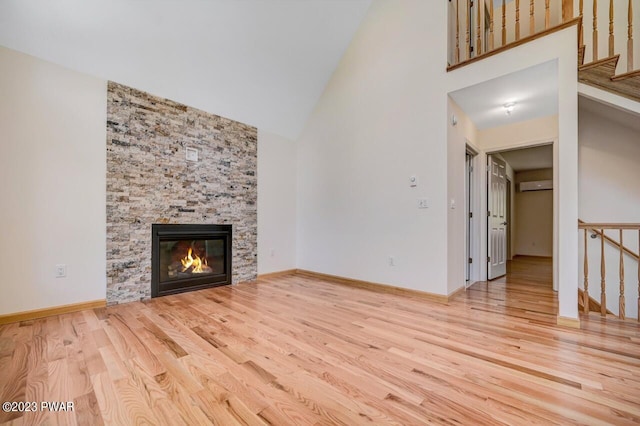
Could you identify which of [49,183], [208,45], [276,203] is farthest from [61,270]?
[208,45]

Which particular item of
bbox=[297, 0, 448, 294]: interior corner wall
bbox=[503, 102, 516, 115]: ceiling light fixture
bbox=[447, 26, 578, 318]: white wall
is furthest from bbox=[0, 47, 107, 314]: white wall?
bbox=[503, 102, 516, 115]: ceiling light fixture

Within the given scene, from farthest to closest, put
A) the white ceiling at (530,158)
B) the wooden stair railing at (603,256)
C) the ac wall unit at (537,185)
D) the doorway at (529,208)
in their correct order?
the ac wall unit at (537,185), the doorway at (529,208), the white ceiling at (530,158), the wooden stair railing at (603,256)

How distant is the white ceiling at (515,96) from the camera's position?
274 cm

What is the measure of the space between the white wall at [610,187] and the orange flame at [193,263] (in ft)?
16.1

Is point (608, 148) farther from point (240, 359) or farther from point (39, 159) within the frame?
point (39, 159)

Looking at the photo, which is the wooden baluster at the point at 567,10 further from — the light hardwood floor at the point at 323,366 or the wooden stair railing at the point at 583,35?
the light hardwood floor at the point at 323,366

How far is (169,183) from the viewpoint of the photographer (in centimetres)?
341

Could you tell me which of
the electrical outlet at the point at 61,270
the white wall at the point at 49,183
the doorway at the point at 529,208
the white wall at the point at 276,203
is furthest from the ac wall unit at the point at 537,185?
the electrical outlet at the point at 61,270

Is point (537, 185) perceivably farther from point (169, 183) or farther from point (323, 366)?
point (169, 183)

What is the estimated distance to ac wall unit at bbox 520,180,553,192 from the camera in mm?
7362

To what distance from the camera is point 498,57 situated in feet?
9.17

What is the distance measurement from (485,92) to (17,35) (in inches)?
184

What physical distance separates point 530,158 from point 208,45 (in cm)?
680

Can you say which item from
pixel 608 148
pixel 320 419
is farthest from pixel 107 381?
pixel 608 148
